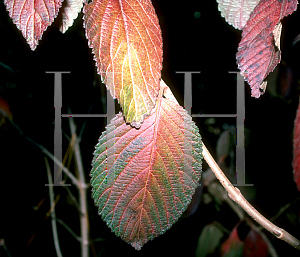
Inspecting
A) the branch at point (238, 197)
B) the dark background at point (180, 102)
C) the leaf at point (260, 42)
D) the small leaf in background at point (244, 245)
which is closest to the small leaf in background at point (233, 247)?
the small leaf in background at point (244, 245)

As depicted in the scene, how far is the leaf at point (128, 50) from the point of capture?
21cm

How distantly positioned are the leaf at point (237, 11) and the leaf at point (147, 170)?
92 mm

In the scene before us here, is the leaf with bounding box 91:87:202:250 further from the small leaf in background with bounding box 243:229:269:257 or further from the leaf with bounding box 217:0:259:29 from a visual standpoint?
the small leaf in background with bounding box 243:229:269:257

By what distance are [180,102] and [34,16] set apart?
76 cm

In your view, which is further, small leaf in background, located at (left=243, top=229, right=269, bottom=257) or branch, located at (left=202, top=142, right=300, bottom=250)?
small leaf in background, located at (left=243, top=229, right=269, bottom=257)

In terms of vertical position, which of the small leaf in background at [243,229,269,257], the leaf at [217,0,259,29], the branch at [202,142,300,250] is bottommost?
the small leaf in background at [243,229,269,257]

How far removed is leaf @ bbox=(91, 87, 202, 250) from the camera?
0.26 metres

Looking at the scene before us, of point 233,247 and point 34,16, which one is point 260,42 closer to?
point 34,16

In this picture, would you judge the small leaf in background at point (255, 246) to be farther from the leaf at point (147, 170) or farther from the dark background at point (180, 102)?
the leaf at point (147, 170)

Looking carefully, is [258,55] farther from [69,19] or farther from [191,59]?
[191,59]

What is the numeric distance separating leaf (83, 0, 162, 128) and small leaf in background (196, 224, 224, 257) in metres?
0.74

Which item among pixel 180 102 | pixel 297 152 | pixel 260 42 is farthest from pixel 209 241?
pixel 260 42

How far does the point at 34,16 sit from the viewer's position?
22 cm

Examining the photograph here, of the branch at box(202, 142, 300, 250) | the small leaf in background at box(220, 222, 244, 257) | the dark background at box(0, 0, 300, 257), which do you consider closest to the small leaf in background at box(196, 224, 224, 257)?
the small leaf in background at box(220, 222, 244, 257)
